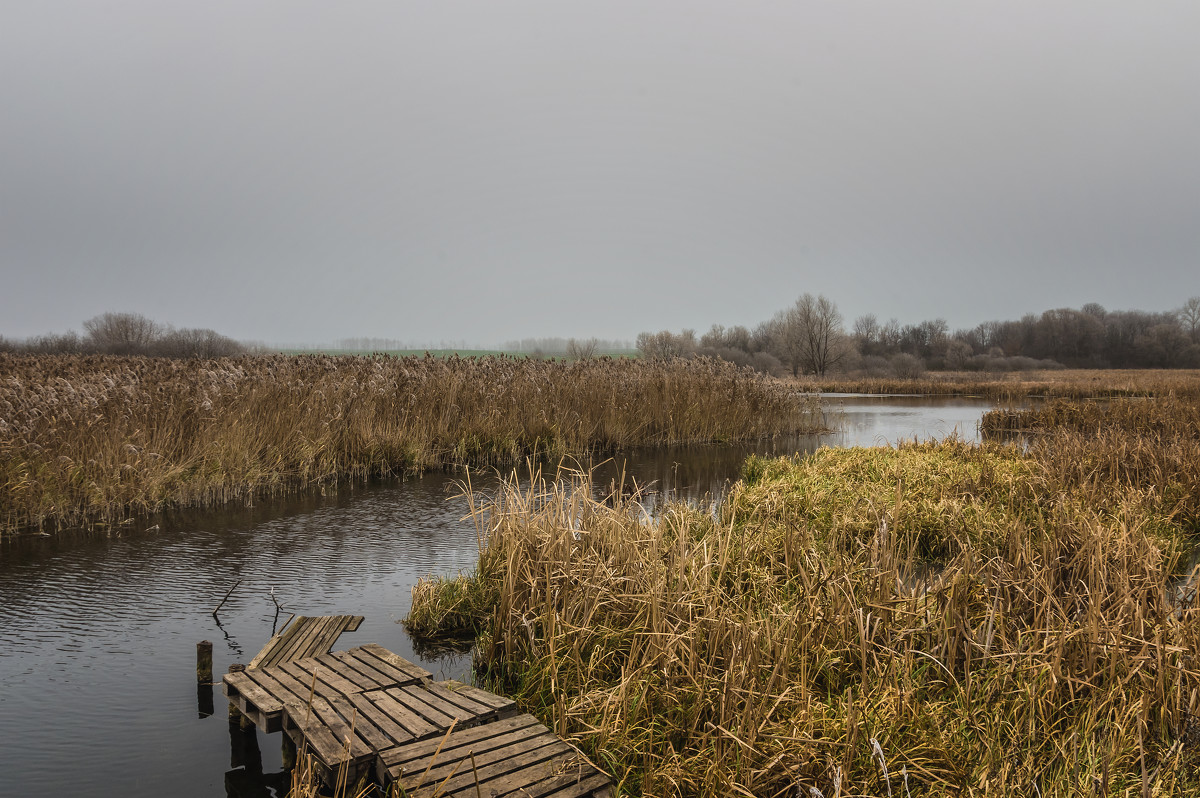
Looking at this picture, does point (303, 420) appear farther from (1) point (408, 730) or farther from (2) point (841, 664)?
(2) point (841, 664)

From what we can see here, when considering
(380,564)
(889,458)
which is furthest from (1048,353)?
(380,564)

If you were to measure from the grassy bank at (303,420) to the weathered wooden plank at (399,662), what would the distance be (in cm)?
556

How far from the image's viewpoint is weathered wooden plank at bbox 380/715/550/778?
3025 mm

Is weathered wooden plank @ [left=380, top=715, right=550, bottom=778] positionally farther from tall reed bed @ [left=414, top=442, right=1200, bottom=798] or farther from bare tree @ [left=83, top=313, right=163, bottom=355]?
bare tree @ [left=83, top=313, right=163, bottom=355]

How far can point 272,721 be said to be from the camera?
3.52m

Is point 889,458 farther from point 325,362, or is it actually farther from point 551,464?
point 325,362

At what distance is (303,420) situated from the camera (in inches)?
439

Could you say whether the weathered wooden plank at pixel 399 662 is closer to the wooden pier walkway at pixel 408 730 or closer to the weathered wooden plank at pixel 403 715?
the wooden pier walkway at pixel 408 730

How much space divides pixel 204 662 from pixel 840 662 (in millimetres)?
3511

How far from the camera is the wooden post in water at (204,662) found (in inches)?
164

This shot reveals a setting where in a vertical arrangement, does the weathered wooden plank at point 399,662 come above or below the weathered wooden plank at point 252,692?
below

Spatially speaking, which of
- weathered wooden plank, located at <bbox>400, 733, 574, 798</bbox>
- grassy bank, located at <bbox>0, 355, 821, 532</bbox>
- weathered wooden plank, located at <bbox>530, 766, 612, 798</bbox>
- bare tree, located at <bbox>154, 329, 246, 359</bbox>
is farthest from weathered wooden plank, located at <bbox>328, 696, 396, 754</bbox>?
bare tree, located at <bbox>154, 329, 246, 359</bbox>

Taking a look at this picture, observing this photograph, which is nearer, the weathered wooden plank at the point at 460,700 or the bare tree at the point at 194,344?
the weathered wooden plank at the point at 460,700

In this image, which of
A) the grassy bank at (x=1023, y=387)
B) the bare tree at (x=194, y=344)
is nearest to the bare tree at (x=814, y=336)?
the grassy bank at (x=1023, y=387)
